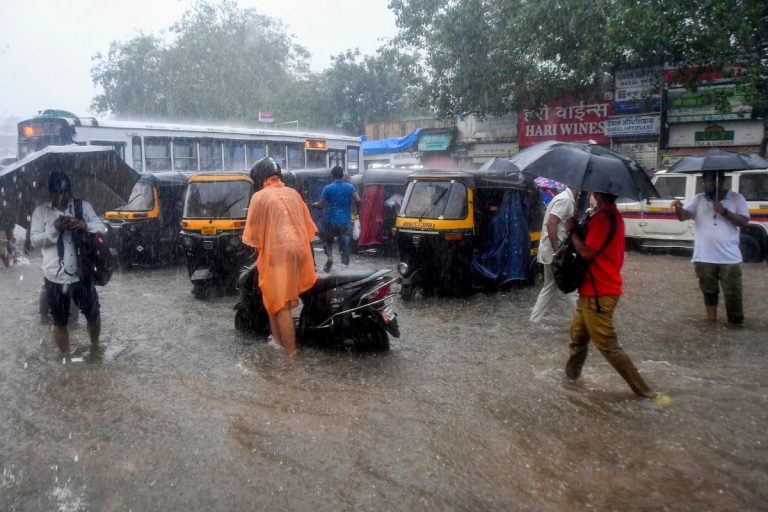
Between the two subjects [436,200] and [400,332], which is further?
[436,200]

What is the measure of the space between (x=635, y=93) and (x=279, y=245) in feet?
54.2

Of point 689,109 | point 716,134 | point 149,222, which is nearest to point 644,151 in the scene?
point 689,109

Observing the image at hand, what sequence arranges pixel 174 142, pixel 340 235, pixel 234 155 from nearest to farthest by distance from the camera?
pixel 340 235 < pixel 174 142 < pixel 234 155

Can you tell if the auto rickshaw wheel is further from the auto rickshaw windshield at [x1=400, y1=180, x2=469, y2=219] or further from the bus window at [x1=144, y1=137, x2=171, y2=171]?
the bus window at [x1=144, y1=137, x2=171, y2=171]

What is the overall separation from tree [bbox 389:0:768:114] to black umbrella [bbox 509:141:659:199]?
975cm

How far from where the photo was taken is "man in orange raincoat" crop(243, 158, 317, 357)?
5840 millimetres

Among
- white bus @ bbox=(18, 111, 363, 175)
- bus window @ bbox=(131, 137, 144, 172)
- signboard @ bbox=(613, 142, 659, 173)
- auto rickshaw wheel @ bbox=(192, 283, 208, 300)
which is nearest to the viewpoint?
auto rickshaw wheel @ bbox=(192, 283, 208, 300)

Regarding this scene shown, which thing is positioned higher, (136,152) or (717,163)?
(136,152)

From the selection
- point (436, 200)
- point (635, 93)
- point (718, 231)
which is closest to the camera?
point (718, 231)

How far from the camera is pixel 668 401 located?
4.88 metres

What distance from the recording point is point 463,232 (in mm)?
8852

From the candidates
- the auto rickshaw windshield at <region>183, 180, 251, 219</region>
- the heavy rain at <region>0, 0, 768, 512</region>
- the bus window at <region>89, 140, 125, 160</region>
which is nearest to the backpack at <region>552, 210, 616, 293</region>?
the heavy rain at <region>0, 0, 768, 512</region>

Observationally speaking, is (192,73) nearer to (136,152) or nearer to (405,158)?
(405,158)

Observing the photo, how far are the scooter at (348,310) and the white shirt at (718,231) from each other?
3.71 metres
